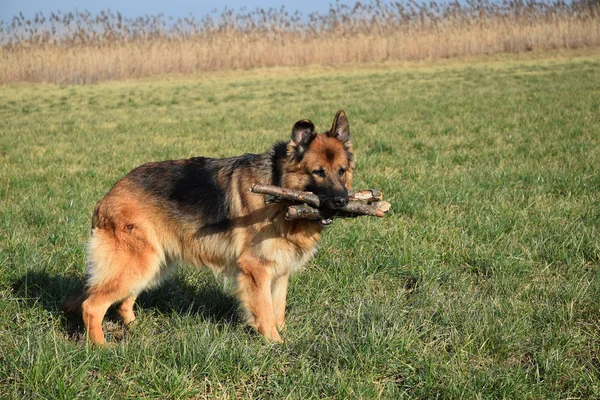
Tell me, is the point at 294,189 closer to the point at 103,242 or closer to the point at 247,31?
the point at 103,242

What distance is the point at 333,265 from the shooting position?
4617 millimetres

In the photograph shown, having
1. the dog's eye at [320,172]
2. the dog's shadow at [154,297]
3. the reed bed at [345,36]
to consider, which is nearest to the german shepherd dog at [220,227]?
the dog's eye at [320,172]

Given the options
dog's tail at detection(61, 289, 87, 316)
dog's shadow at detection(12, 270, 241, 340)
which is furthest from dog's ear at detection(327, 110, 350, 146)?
dog's tail at detection(61, 289, 87, 316)

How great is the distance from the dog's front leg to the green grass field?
10 centimetres

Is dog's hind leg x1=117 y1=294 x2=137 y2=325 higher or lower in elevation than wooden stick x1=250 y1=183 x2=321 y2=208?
lower

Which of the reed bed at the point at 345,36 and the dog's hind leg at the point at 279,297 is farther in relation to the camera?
the reed bed at the point at 345,36

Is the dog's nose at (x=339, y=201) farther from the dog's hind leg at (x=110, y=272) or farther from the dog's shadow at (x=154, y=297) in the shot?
the dog's hind leg at (x=110, y=272)

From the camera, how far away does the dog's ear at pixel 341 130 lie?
160 inches

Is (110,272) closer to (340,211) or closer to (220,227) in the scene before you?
(220,227)

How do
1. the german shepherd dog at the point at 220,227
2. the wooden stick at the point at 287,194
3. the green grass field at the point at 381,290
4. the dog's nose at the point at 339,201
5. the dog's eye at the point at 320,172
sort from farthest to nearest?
the dog's eye at the point at 320,172 < the german shepherd dog at the point at 220,227 < the dog's nose at the point at 339,201 < the wooden stick at the point at 287,194 < the green grass field at the point at 381,290

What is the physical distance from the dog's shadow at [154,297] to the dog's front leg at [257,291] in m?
0.24

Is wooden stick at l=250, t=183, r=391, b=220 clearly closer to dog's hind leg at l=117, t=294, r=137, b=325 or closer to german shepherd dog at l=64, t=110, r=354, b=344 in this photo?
german shepherd dog at l=64, t=110, r=354, b=344

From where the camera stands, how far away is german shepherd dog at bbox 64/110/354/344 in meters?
3.74

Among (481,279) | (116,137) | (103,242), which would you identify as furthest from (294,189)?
(116,137)
